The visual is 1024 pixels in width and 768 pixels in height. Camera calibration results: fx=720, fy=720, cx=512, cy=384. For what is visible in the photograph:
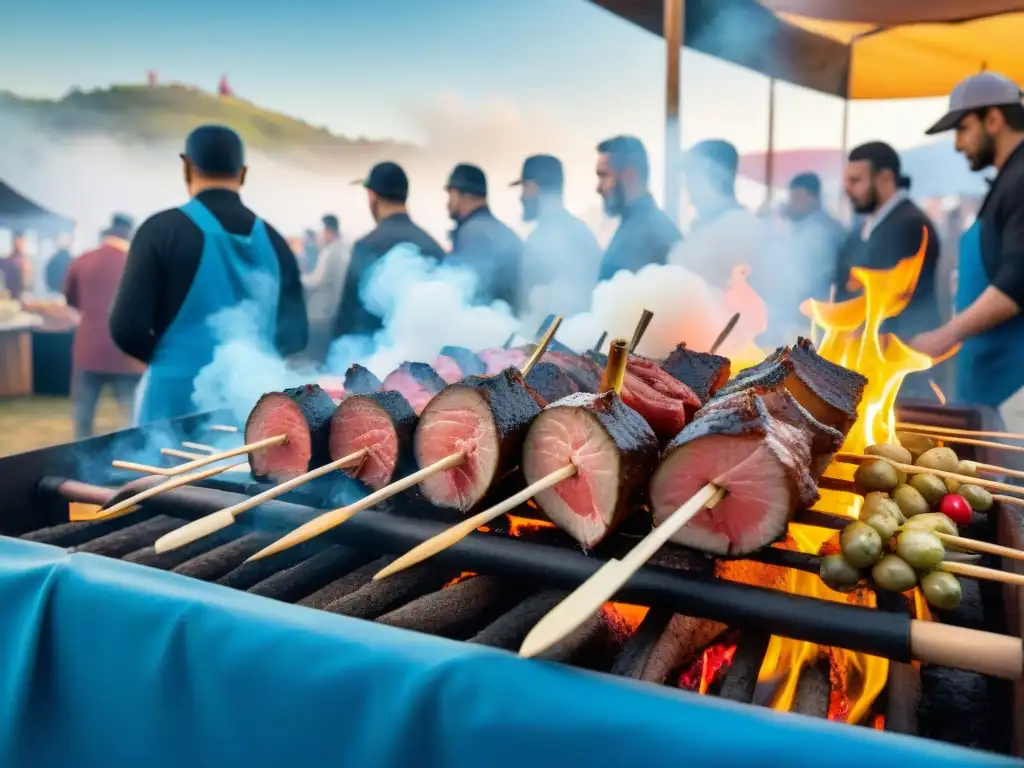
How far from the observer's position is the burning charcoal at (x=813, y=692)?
5.03 ft

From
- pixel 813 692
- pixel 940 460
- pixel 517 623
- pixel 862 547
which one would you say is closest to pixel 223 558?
pixel 517 623

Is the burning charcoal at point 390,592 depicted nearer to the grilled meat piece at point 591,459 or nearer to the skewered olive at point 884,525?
the grilled meat piece at point 591,459

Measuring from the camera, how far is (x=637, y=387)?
8.24 feet

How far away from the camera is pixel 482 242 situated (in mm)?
6336

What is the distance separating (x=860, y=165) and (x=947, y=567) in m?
5.67

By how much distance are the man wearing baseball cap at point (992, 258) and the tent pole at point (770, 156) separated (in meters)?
4.31

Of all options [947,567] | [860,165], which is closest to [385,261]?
[860,165]

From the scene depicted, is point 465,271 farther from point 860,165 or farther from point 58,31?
point 58,31

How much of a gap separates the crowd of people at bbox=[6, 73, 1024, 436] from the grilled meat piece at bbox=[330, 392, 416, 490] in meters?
2.47

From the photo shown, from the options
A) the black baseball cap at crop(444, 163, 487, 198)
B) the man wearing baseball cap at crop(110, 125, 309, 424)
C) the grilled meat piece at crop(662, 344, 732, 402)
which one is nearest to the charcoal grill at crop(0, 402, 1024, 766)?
the grilled meat piece at crop(662, 344, 732, 402)

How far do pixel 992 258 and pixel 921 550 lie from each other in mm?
4244

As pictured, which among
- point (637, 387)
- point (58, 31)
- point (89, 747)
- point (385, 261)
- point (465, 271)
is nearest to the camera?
point (89, 747)

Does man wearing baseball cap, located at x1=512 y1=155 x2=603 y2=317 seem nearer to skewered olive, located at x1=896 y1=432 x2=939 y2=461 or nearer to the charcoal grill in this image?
skewered olive, located at x1=896 y1=432 x2=939 y2=461

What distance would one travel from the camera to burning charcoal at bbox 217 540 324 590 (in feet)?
7.16
